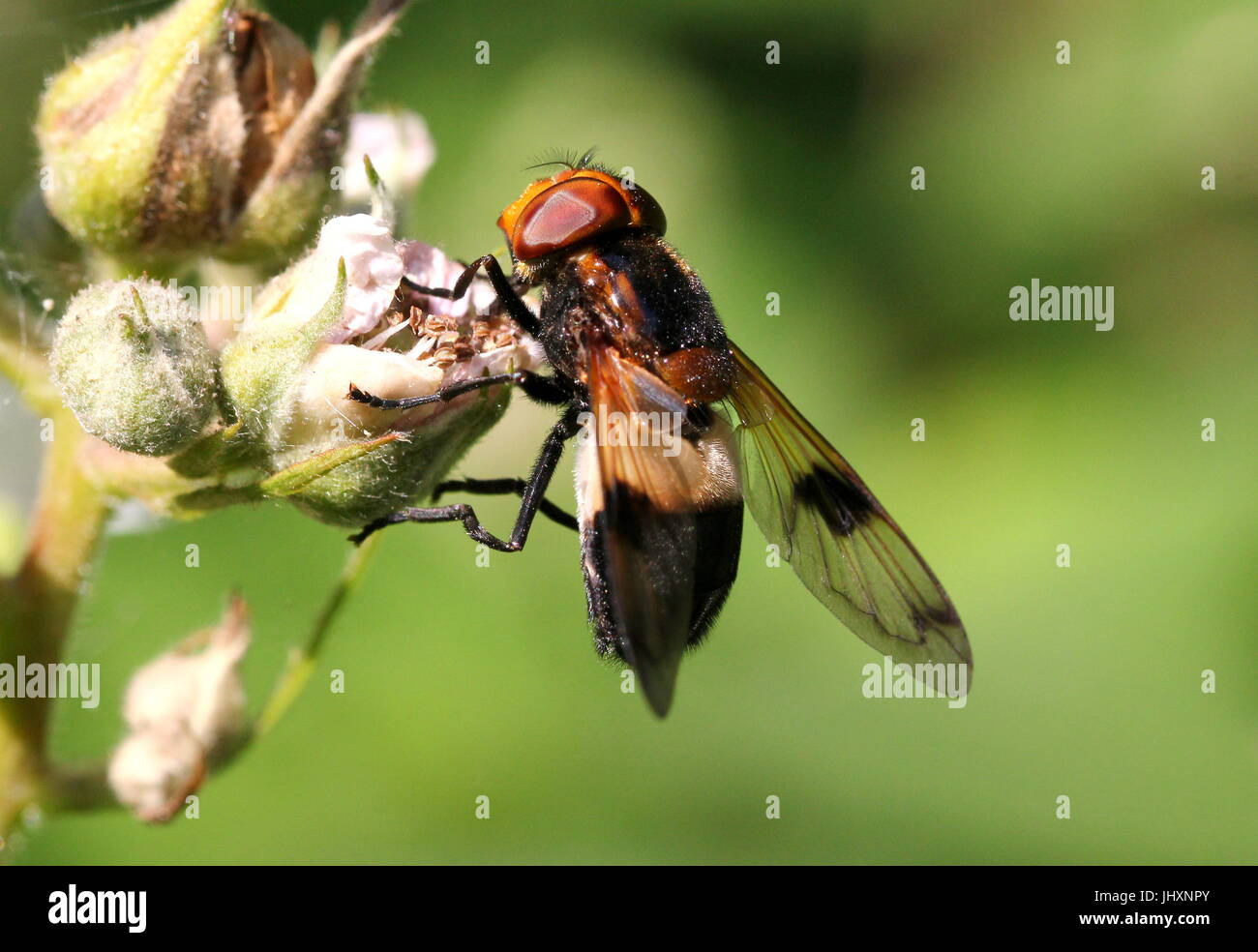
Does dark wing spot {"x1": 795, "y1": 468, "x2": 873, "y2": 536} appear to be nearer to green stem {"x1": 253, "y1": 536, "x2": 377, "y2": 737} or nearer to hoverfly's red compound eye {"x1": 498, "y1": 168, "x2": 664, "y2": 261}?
hoverfly's red compound eye {"x1": 498, "y1": 168, "x2": 664, "y2": 261}

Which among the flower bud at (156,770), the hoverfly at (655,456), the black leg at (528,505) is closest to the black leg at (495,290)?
the hoverfly at (655,456)

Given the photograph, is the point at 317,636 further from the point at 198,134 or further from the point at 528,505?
the point at 198,134

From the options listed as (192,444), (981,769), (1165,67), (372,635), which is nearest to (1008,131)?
(1165,67)

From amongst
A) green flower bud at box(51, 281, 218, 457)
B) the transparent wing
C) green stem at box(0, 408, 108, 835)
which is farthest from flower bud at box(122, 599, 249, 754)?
the transparent wing

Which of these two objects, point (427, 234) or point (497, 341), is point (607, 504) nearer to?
point (497, 341)
